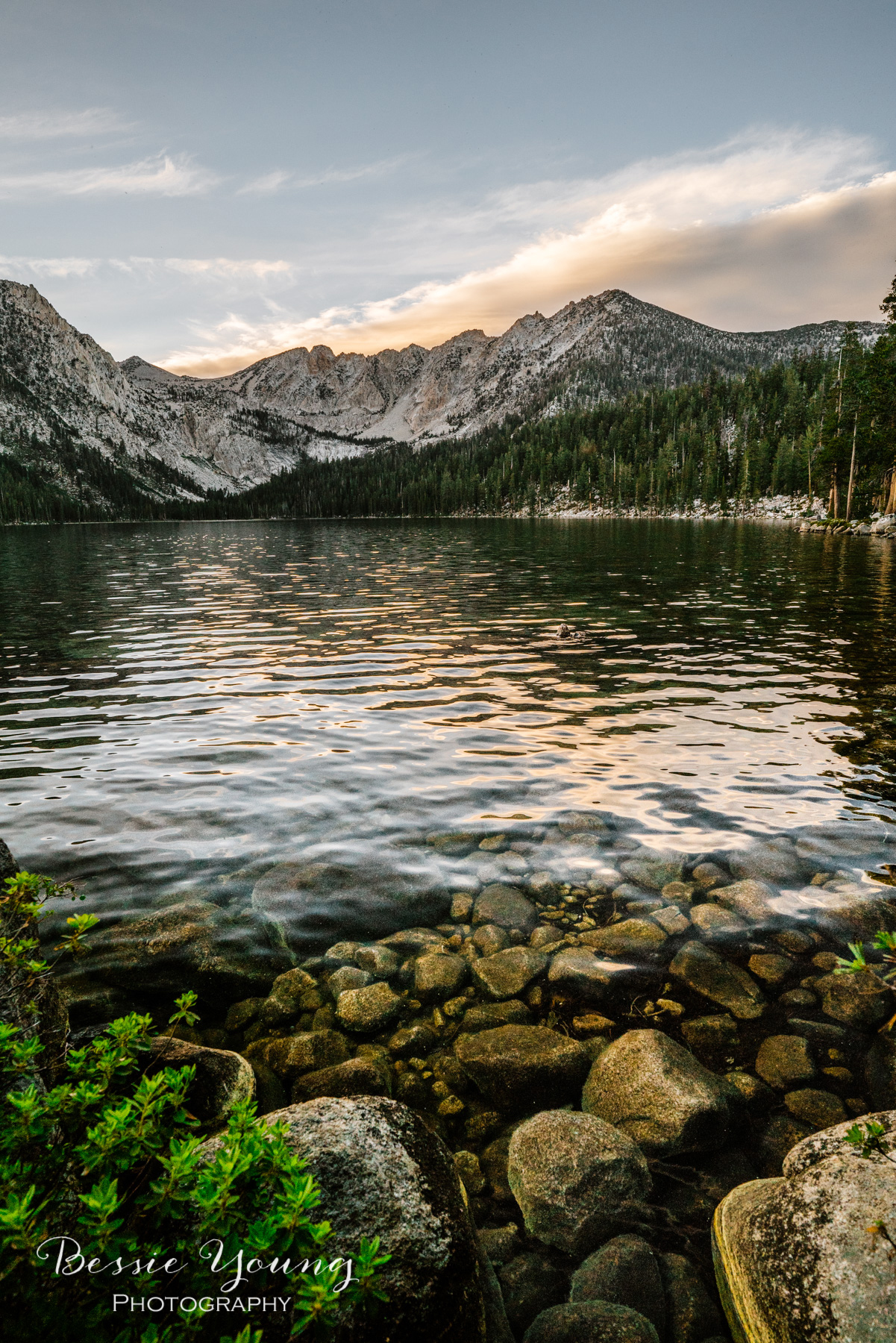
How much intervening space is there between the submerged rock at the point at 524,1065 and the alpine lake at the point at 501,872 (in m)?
0.03

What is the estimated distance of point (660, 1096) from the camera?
489 centimetres

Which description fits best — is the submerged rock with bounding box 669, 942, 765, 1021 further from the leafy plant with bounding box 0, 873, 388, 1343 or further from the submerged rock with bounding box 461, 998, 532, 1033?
the leafy plant with bounding box 0, 873, 388, 1343

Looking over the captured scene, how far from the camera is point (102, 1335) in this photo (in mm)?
2225

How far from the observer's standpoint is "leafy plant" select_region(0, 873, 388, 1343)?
2.17m

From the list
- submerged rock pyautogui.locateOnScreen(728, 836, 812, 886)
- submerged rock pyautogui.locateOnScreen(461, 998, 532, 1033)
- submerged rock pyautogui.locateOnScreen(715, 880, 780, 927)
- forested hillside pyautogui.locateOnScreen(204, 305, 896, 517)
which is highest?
forested hillside pyautogui.locateOnScreen(204, 305, 896, 517)

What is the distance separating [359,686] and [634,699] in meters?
7.05

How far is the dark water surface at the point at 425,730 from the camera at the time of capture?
347 inches

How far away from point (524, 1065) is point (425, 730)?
28.2 ft

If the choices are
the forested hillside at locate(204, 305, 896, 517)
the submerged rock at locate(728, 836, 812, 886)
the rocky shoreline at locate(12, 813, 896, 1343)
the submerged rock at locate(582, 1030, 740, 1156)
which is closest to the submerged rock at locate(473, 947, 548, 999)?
the rocky shoreline at locate(12, 813, 896, 1343)

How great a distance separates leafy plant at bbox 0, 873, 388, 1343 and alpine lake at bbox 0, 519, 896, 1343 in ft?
7.00

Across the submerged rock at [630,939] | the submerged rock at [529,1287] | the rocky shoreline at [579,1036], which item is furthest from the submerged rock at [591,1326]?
the submerged rock at [630,939]

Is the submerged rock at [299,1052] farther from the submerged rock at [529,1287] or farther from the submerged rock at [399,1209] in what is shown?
the submerged rock at [529,1287]

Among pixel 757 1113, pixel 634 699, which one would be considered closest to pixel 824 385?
pixel 634 699

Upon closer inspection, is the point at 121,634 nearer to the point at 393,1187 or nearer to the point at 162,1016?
the point at 162,1016
